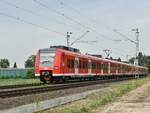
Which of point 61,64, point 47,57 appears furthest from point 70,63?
point 47,57

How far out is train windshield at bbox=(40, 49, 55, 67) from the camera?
40.2m

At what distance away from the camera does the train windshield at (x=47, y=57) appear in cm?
4019

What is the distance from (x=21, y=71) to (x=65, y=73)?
67.1m

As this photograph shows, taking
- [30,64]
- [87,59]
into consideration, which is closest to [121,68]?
[87,59]

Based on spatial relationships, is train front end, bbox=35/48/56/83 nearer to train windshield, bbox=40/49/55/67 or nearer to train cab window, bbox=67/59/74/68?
train windshield, bbox=40/49/55/67

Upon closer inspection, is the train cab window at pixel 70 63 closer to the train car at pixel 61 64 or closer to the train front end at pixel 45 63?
the train car at pixel 61 64

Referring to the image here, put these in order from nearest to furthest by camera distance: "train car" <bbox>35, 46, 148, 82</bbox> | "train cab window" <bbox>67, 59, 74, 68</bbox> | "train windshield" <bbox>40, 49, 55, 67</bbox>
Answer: "train car" <bbox>35, 46, 148, 82</bbox> → "train windshield" <bbox>40, 49, 55, 67</bbox> → "train cab window" <bbox>67, 59, 74, 68</bbox>

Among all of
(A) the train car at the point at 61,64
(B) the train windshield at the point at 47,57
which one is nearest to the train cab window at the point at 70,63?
(A) the train car at the point at 61,64

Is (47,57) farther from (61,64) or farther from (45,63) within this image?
(61,64)

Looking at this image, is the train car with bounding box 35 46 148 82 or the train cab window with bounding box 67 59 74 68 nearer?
the train car with bounding box 35 46 148 82

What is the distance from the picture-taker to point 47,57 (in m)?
40.3

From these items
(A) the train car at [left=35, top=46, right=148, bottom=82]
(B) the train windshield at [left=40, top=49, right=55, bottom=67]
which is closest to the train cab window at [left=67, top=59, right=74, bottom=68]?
(A) the train car at [left=35, top=46, right=148, bottom=82]

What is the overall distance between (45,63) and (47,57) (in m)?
0.57

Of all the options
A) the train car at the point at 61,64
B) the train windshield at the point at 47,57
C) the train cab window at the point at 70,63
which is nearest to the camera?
the train car at the point at 61,64
